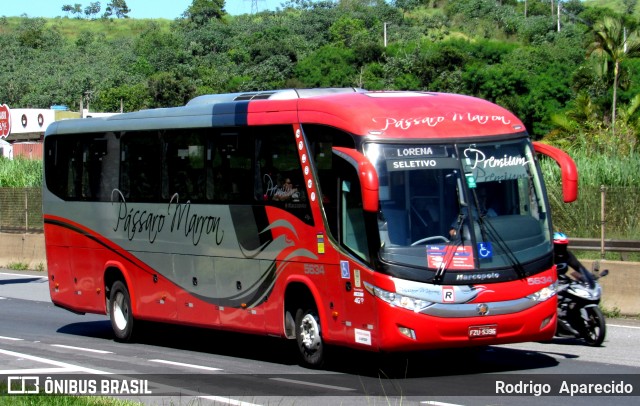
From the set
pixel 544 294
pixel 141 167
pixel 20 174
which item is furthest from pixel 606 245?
pixel 20 174

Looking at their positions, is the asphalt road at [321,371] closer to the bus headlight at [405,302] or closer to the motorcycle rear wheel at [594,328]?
the motorcycle rear wheel at [594,328]

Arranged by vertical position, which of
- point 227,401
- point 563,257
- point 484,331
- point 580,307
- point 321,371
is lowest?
point 321,371

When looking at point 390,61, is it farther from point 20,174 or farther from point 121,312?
point 121,312

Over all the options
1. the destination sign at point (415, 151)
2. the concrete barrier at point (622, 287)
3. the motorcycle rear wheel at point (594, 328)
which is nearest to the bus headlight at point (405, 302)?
the destination sign at point (415, 151)

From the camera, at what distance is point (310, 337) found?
12.8m

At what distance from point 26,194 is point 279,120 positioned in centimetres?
2284

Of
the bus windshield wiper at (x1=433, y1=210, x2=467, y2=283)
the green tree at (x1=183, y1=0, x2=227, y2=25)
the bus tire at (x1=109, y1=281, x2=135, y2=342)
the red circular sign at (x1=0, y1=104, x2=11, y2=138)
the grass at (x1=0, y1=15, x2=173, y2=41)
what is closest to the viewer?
the bus windshield wiper at (x1=433, y1=210, x2=467, y2=283)

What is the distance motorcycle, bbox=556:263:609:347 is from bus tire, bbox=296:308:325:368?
3308 millimetres

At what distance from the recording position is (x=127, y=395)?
11047 mm

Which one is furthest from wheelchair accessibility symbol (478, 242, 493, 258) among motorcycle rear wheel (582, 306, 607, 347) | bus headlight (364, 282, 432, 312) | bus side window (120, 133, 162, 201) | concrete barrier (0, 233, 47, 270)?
concrete barrier (0, 233, 47, 270)

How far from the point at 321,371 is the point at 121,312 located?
5383 millimetres

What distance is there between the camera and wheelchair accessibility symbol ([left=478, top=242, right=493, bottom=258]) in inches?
454

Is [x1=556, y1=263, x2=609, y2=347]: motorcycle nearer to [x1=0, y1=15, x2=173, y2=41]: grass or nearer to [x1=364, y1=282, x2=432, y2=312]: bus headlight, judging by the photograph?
[x1=364, y1=282, x2=432, y2=312]: bus headlight

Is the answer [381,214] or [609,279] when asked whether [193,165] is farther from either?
[609,279]
